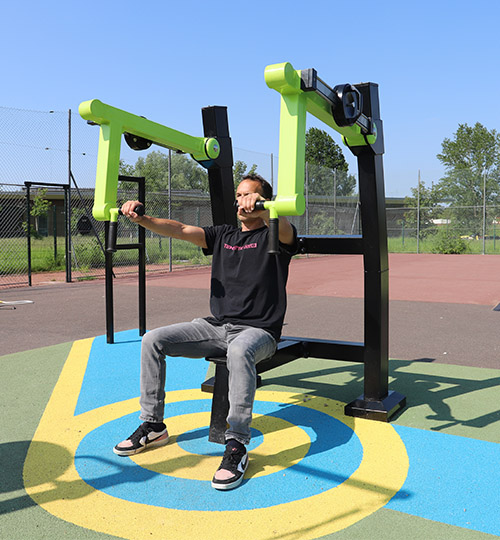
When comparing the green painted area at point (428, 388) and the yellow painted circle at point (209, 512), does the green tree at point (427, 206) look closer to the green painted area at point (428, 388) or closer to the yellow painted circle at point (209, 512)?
the green painted area at point (428, 388)

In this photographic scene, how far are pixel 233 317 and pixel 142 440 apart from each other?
84 centimetres

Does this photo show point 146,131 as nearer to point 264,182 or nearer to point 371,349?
point 264,182

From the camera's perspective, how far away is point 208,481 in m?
2.66

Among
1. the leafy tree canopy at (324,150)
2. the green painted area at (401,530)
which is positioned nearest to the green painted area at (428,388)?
the green painted area at (401,530)

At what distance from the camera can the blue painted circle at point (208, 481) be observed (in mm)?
2475

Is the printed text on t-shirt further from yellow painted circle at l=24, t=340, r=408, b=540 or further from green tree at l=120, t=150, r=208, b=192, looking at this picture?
green tree at l=120, t=150, r=208, b=192

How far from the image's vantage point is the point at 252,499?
2480 mm

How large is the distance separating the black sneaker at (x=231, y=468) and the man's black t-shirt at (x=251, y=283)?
686 mm

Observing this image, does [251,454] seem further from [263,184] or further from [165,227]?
[263,184]

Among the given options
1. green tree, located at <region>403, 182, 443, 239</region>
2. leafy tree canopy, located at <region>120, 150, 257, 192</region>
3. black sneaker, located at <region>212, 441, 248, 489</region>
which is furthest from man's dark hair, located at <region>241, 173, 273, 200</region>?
green tree, located at <region>403, 182, 443, 239</region>

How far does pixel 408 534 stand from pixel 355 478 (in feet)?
1.71

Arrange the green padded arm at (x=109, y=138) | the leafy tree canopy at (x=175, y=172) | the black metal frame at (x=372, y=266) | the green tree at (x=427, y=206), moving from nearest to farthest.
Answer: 1. the green padded arm at (x=109, y=138)
2. the black metal frame at (x=372, y=266)
3. the leafy tree canopy at (x=175, y=172)
4. the green tree at (x=427, y=206)

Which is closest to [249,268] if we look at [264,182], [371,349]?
[264,182]

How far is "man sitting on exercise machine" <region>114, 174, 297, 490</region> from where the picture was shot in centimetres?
296
